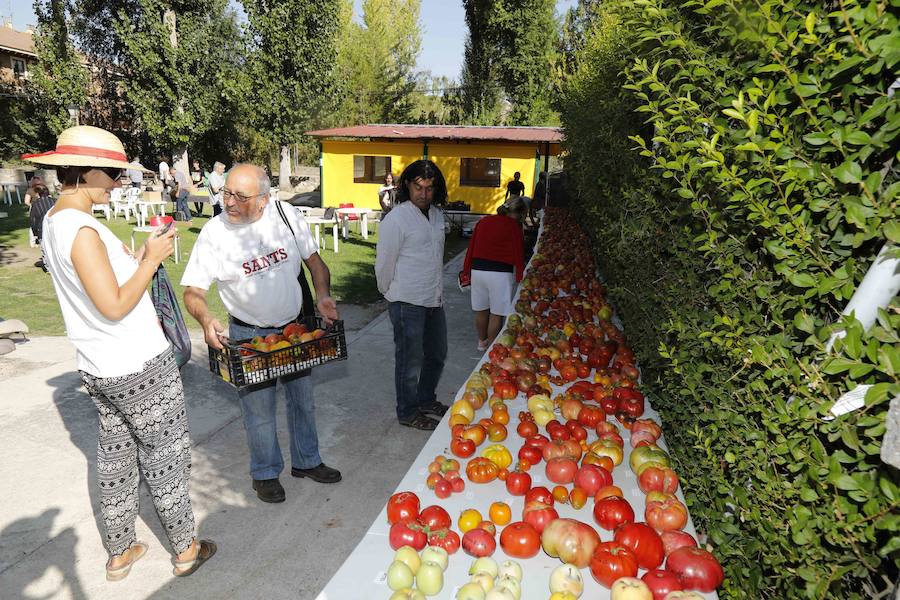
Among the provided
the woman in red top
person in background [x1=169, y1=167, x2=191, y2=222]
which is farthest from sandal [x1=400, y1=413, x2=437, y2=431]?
person in background [x1=169, y1=167, x2=191, y2=222]

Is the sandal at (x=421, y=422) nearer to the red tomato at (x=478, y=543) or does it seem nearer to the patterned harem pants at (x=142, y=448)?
the patterned harem pants at (x=142, y=448)

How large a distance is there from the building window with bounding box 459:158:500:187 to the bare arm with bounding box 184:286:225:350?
19193 millimetres

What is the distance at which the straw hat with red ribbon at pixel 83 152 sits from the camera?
109 inches

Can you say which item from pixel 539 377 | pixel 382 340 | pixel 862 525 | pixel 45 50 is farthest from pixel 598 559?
pixel 45 50

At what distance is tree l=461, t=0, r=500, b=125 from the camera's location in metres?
33.4

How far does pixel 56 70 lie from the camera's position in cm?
2642

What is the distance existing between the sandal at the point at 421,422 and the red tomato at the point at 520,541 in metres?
2.81

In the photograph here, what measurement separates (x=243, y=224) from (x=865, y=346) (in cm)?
336

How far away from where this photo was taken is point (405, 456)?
4707mm

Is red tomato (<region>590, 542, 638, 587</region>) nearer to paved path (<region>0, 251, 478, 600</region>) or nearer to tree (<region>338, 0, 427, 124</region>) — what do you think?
paved path (<region>0, 251, 478, 600</region>)

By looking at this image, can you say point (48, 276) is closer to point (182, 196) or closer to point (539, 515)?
point (182, 196)

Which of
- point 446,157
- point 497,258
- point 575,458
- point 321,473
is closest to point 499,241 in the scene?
point 497,258

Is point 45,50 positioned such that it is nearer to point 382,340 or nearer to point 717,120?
A: point 382,340

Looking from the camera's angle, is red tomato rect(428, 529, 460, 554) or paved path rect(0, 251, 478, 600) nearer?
red tomato rect(428, 529, 460, 554)
